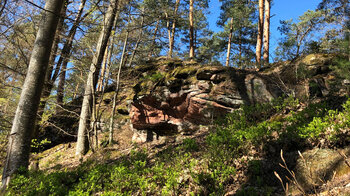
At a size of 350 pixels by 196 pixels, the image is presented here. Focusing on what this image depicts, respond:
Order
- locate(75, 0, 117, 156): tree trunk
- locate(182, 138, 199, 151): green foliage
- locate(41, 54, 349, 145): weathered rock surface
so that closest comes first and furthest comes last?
locate(182, 138, 199, 151): green foliage
locate(41, 54, 349, 145): weathered rock surface
locate(75, 0, 117, 156): tree trunk

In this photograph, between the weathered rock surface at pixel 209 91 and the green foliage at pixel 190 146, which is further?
the weathered rock surface at pixel 209 91

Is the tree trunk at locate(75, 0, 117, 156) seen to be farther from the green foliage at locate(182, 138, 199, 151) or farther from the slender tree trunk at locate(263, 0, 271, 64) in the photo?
the slender tree trunk at locate(263, 0, 271, 64)

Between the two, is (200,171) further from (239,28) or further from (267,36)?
(239,28)

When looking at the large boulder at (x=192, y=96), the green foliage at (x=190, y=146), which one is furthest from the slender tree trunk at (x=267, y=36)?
the green foliage at (x=190, y=146)

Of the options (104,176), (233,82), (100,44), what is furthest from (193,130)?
(100,44)

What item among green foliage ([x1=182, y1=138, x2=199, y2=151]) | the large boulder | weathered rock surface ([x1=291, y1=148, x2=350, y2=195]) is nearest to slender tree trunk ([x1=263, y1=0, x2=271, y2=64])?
the large boulder

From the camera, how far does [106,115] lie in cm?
1021

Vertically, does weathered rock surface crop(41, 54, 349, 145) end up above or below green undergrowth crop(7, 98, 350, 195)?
above

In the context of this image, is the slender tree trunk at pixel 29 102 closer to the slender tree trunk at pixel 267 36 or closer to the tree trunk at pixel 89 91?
the tree trunk at pixel 89 91

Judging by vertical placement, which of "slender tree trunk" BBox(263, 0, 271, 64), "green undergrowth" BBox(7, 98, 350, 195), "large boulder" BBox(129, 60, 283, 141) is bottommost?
"green undergrowth" BBox(7, 98, 350, 195)

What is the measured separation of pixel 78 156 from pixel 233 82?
618 centimetres

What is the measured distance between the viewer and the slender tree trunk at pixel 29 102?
400 cm

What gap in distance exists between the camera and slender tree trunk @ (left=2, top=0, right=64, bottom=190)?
13.1 feet

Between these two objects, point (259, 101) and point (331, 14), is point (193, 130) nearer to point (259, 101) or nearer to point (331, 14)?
point (259, 101)
